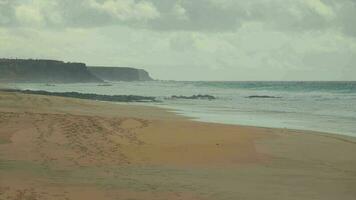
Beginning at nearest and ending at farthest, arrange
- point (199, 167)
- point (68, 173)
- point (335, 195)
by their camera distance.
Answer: point (335, 195)
point (68, 173)
point (199, 167)

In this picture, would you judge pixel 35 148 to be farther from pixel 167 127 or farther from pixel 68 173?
pixel 167 127

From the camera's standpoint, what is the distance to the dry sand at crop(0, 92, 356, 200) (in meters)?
9.38

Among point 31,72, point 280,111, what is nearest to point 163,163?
point 280,111

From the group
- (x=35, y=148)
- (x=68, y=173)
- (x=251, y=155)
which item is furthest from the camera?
(x=251, y=155)

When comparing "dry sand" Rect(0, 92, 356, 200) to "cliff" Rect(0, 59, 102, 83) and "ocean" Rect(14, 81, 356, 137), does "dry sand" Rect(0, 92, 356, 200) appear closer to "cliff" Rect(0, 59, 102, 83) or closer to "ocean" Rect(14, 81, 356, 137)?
"ocean" Rect(14, 81, 356, 137)

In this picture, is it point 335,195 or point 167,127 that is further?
point 167,127

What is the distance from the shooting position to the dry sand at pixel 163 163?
9383mm

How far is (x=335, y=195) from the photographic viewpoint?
31.2 ft

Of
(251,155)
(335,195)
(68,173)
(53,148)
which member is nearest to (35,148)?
(53,148)

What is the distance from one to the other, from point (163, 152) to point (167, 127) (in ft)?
23.0

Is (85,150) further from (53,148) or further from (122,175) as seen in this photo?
(122,175)

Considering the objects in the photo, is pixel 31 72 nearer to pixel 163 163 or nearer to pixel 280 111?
pixel 280 111

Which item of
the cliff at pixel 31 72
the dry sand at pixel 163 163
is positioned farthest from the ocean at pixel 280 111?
the cliff at pixel 31 72

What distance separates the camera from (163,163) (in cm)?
1252
